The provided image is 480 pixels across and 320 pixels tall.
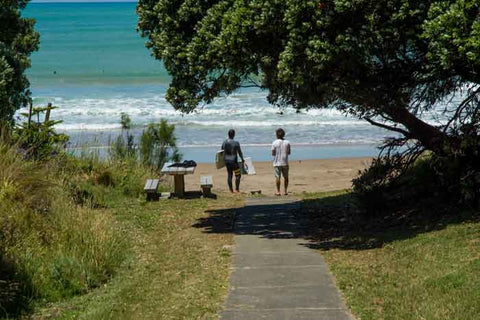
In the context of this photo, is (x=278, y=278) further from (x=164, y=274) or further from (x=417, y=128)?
(x=417, y=128)

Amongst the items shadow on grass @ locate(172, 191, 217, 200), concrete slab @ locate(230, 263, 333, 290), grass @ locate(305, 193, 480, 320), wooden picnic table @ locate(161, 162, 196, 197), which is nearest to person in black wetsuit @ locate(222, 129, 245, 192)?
shadow on grass @ locate(172, 191, 217, 200)

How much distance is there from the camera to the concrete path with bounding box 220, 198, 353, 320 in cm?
873

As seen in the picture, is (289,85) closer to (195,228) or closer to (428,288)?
(195,228)

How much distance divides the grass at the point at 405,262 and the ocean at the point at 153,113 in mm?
3180

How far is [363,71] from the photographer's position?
1252 centimetres

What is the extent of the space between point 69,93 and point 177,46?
1358 inches

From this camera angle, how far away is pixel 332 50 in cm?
1156

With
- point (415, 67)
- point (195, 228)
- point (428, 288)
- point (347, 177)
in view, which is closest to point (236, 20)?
point (415, 67)

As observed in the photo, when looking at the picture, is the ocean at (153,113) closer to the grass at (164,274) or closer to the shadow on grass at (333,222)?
the shadow on grass at (333,222)

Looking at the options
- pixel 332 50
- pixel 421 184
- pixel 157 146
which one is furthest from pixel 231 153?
pixel 332 50

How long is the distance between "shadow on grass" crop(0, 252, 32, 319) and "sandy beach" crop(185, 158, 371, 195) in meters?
11.5

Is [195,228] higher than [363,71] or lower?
lower

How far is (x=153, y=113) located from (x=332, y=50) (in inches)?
1094

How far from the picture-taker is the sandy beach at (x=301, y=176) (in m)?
22.4
